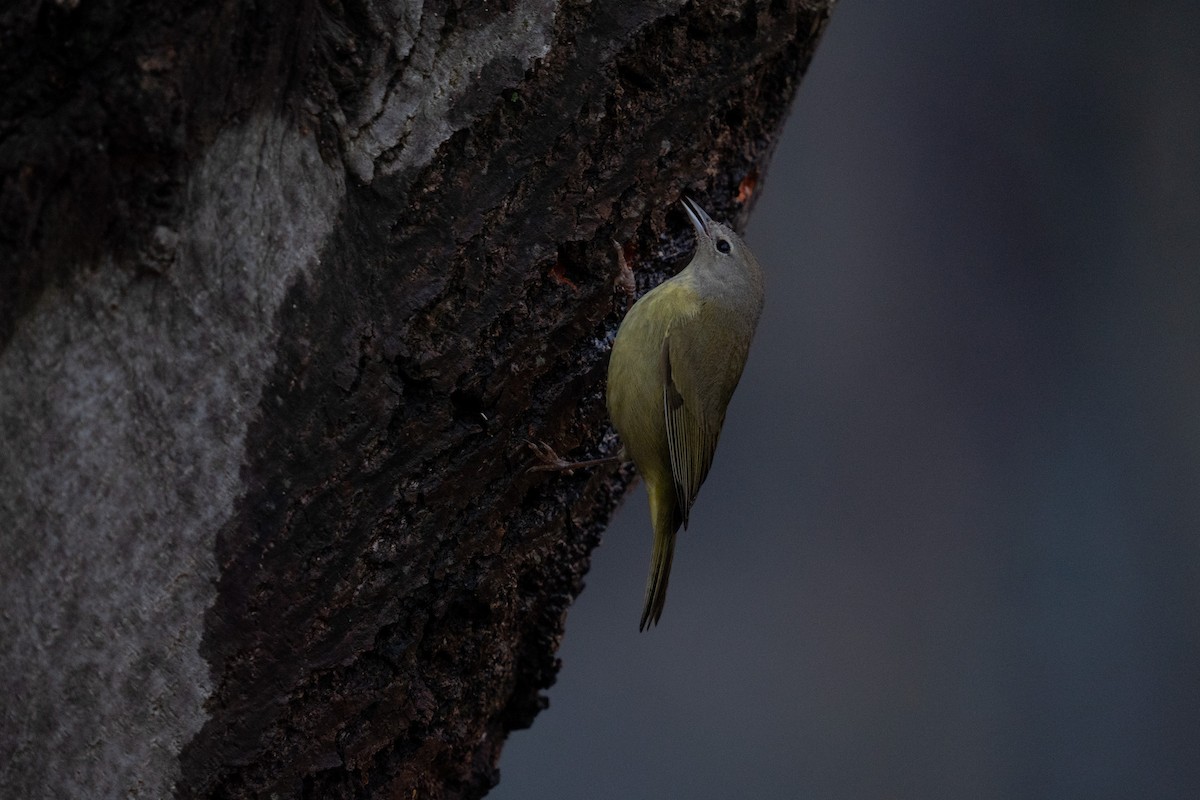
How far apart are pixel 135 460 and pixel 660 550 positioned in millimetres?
1476

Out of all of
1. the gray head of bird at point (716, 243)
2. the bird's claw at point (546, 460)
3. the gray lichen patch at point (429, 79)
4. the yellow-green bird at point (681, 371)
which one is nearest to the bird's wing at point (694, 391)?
the yellow-green bird at point (681, 371)

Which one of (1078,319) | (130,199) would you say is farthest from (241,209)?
(1078,319)

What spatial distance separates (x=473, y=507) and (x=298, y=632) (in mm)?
353

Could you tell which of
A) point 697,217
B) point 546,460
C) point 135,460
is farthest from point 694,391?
point 135,460

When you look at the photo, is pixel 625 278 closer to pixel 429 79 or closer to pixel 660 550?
pixel 429 79

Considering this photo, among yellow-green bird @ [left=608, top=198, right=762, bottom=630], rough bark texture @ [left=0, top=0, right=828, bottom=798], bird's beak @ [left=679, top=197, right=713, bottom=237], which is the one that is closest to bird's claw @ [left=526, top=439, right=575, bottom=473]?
rough bark texture @ [left=0, top=0, right=828, bottom=798]

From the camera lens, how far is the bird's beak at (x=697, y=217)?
2.05 metres

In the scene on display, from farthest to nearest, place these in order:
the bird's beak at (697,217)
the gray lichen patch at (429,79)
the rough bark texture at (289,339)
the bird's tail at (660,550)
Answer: the bird's tail at (660,550)
the bird's beak at (697,217)
the gray lichen patch at (429,79)
the rough bark texture at (289,339)

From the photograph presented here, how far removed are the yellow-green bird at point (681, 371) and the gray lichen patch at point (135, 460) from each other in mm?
984

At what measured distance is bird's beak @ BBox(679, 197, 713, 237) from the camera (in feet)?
6.72

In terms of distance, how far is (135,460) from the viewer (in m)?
1.28

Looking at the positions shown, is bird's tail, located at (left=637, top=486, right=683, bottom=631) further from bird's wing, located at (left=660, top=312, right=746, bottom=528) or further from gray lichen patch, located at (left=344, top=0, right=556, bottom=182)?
gray lichen patch, located at (left=344, top=0, right=556, bottom=182)

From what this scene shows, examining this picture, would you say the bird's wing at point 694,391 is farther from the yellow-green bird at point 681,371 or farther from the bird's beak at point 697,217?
the bird's beak at point 697,217

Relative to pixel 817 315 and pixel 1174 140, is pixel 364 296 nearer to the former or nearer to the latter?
pixel 817 315
